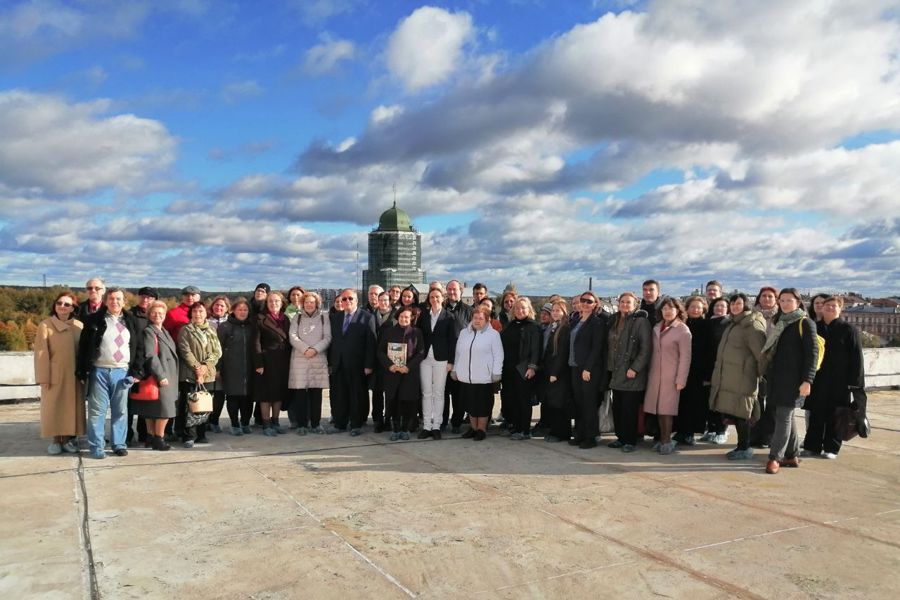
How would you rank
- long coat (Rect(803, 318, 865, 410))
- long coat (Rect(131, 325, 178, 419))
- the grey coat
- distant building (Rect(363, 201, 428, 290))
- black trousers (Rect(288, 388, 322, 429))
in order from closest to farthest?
1. long coat (Rect(803, 318, 865, 410))
2. long coat (Rect(131, 325, 178, 419))
3. the grey coat
4. black trousers (Rect(288, 388, 322, 429))
5. distant building (Rect(363, 201, 428, 290))

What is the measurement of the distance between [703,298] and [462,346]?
9.06 feet

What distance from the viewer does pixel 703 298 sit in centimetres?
785

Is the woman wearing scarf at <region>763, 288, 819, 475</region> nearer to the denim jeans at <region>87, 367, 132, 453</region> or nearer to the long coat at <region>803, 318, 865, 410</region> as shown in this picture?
the long coat at <region>803, 318, 865, 410</region>

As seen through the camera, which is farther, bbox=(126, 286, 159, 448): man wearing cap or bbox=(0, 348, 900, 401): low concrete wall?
bbox=(0, 348, 900, 401): low concrete wall

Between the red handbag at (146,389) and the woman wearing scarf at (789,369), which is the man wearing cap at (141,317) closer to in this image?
the red handbag at (146,389)

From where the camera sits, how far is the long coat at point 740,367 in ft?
22.9

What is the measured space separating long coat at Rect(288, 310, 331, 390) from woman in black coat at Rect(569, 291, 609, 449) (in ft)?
9.59

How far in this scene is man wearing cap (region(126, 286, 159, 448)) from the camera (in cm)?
739

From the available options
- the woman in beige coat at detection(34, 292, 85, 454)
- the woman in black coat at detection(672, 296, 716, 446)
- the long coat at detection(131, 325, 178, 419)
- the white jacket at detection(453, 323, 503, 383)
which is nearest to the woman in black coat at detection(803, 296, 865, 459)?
the woman in black coat at detection(672, 296, 716, 446)

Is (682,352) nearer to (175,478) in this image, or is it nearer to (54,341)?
(175,478)

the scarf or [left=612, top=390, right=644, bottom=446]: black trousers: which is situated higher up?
the scarf

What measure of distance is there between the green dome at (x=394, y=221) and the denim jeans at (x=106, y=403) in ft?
526

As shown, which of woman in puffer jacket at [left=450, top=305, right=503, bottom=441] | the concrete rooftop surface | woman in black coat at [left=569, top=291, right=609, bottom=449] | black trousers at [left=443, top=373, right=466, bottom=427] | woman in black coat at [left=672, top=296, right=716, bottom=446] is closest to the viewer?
the concrete rooftop surface

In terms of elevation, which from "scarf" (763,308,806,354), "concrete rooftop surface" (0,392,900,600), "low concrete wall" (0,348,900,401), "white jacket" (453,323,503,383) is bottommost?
"concrete rooftop surface" (0,392,900,600)
